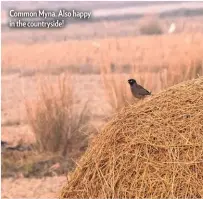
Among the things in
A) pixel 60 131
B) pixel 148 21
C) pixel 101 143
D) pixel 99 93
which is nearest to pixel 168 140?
pixel 101 143

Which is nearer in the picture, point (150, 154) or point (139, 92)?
point (150, 154)

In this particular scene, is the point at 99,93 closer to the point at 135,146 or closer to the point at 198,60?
the point at 198,60

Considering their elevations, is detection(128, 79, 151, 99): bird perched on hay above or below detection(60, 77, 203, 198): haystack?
above

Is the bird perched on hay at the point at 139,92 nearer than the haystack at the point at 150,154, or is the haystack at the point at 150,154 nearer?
the haystack at the point at 150,154

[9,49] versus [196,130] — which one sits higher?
[9,49]

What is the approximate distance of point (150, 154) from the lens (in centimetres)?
468

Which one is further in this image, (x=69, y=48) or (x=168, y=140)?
(x=69, y=48)

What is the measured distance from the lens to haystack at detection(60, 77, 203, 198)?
4.52 m

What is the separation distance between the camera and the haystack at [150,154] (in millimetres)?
4523

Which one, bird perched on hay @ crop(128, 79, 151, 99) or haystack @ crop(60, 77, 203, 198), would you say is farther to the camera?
bird perched on hay @ crop(128, 79, 151, 99)

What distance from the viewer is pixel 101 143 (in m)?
4.96

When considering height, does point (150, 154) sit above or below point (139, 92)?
below

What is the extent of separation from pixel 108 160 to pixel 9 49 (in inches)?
1234

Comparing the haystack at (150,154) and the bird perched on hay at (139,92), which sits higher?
the bird perched on hay at (139,92)
